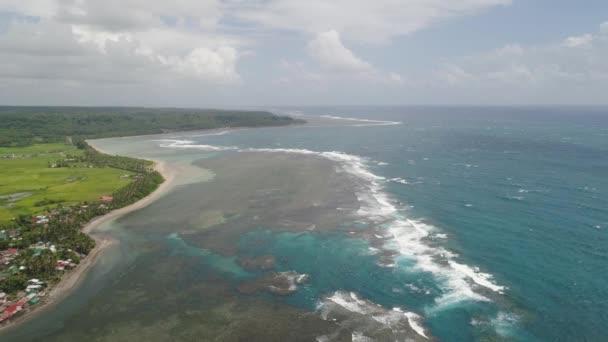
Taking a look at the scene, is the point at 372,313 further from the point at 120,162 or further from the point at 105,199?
the point at 120,162

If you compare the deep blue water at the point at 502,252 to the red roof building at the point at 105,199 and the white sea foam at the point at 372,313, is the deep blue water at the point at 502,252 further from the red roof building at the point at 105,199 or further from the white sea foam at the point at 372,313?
the red roof building at the point at 105,199

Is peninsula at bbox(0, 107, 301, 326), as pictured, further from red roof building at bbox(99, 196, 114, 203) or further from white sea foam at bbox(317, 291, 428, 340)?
white sea foam at bbox(317, 291, 428, 340)

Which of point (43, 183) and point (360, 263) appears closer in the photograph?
point (360, 263)

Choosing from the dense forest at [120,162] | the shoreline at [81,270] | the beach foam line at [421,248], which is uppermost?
the dense forest at [120,162]

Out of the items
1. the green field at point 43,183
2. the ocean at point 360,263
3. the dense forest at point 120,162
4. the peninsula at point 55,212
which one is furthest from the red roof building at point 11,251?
the dense forest at point 120,162

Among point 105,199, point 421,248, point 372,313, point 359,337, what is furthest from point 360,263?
point 105,199

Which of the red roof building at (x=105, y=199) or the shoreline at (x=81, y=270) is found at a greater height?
the red roof building at (x=105, y=199)

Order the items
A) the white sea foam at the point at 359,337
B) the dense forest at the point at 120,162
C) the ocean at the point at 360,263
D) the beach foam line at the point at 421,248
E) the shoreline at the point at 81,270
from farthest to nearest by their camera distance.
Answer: the dense forest at the point at 120,162, the beach foam line at the point at 421,248, the shoreline at the point at 81,270, the ocean at the point at 360,263, the white sea foam at the point at 359,337
